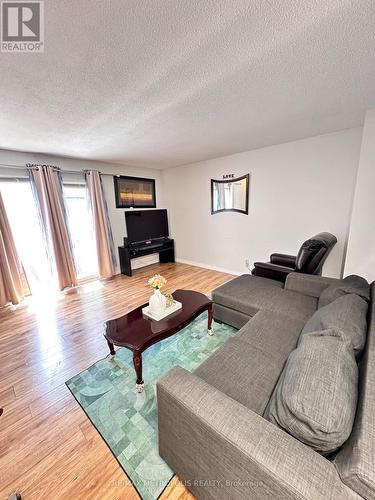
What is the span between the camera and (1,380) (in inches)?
69.4

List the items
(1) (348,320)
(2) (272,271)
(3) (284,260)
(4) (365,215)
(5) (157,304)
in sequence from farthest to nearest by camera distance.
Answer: (3) (284,260), (2) (272,271), (4) (365,215), (5) (157,304), (1) (348,320)

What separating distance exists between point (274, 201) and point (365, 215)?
1345 millimetres

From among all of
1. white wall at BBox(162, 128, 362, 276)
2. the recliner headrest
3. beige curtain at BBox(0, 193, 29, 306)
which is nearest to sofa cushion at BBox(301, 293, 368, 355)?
the recliner headrest

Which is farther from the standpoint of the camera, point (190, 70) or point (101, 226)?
point (101, 226)

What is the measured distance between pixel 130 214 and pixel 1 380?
3171 millimetres

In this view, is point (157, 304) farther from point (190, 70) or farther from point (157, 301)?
point (190, 70)

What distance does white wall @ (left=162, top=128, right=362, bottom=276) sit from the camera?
9.03 ft

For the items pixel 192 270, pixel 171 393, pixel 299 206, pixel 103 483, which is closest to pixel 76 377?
pixel 103 483

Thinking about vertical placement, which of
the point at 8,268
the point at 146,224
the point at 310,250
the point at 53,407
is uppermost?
the point at 146,224

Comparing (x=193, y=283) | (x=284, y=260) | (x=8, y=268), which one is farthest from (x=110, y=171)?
(x=284, y=260)

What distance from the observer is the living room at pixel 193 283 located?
0.79 m

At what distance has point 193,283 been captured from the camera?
370cm

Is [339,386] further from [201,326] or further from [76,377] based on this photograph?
[76,377]

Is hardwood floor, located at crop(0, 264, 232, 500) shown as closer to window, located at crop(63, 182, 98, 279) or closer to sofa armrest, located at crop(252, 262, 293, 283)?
window, located at crop(63, 182, 98, 279)
